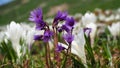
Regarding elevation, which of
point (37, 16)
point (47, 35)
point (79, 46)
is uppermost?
point (37, 16)

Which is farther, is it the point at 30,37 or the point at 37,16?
the point at 30,37

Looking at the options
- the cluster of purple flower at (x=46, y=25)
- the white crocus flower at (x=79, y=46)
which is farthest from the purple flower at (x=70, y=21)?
the white crocus flower at (x=79, y=46)

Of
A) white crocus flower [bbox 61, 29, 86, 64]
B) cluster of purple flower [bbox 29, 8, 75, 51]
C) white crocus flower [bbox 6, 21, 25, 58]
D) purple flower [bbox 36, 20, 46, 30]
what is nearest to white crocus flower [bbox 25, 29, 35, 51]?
white crocus flower [bbox 6, 21, 25, 58]

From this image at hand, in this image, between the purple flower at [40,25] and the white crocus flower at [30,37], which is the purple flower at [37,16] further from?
the white crocus flower at [30,37]

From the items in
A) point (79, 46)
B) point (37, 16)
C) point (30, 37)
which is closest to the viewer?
point (37, 16)

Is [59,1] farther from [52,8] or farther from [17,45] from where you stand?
[17,45]

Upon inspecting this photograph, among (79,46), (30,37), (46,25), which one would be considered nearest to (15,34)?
(30,37)

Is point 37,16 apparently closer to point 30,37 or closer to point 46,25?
point 46,25

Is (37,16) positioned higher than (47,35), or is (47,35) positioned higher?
(37,16)

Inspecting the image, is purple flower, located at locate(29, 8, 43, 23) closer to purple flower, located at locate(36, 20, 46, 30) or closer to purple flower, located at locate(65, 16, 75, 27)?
purple flower, located at locate(36, 20, 46, 30)
